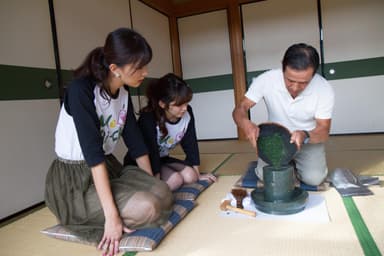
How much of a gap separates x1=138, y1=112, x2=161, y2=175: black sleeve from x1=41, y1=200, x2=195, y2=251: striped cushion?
34 centimetres

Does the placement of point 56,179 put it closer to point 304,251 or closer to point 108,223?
point 108,223

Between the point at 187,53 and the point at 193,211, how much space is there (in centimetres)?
292

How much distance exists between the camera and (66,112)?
1262 mm

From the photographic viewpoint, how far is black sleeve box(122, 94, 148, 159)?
4.91ft

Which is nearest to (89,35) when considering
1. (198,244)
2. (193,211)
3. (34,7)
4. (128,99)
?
(34,7)

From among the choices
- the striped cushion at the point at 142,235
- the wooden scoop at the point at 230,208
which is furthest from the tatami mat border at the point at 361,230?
the striped cushion at the point at 142,235

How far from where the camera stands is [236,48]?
3.74 metres

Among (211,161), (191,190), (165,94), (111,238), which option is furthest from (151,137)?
(211,161)

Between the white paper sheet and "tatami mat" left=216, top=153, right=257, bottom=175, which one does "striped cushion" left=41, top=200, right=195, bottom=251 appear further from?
"tatami mat" left=216, top=153, right=257, bottom=175

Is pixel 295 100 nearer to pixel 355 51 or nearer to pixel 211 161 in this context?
pixel 211 161

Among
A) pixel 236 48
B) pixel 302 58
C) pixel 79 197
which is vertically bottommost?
pixel 79 197

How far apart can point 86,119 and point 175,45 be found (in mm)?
3065

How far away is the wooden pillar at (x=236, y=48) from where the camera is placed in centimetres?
370

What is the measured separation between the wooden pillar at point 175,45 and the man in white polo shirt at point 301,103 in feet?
7.75
